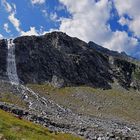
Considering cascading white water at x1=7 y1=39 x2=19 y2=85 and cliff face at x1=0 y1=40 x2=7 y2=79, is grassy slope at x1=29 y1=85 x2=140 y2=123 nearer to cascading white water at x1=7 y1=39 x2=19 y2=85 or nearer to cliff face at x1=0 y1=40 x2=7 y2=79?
cascading white water at x1=7 y1=39 x2=19 y2=85

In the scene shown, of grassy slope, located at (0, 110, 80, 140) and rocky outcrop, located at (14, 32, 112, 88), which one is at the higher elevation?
rocky outcrop, located at (14, 32, 112, 88)

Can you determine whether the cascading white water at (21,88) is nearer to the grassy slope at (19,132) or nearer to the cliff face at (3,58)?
the cliff face at (3,58)

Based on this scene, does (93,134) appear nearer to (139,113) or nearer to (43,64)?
(139,113)

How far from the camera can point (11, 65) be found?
17525cm

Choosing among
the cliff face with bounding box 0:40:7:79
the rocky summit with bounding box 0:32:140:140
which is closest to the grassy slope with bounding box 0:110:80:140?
the rocky summit with bounding box 0:32:140:140

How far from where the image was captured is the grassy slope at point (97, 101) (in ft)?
496

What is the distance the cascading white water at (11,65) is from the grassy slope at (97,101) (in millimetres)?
8173

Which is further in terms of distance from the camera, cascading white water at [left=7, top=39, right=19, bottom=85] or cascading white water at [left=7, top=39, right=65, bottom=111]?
cascading white water at [left=7, top=39, right=19, bottom=85]

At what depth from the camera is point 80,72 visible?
198875mm

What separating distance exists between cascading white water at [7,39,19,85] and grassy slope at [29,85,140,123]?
817 cm

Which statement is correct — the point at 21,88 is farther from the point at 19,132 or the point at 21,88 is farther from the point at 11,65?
the point at 19,132

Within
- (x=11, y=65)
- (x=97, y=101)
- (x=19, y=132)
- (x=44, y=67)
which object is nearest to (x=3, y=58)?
(x=11, y=65)

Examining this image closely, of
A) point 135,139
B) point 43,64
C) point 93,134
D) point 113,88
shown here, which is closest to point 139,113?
point 113,88

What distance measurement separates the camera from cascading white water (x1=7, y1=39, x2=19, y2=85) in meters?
162
